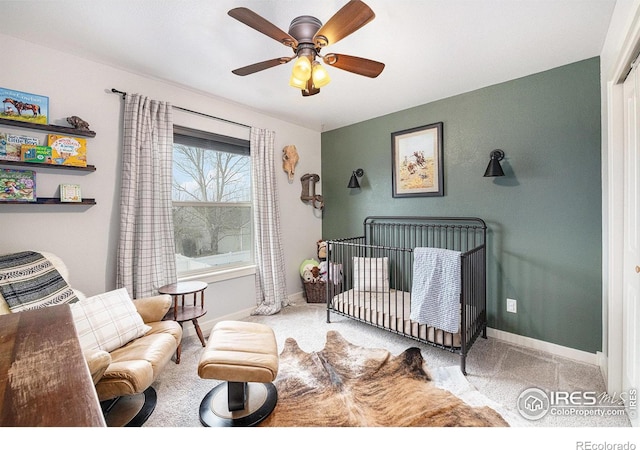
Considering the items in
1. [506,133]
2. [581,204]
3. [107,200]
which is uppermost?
[506,133]

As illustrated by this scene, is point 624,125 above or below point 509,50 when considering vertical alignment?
below

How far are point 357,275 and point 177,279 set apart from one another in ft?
6.04

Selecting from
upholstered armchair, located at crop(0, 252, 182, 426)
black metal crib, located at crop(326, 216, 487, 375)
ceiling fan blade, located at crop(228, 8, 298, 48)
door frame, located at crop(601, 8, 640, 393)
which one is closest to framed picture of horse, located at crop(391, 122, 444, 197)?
black metal crib, located at crop(326, 216, 487, 375)

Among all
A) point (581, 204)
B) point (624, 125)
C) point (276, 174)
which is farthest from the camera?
point (276, 174)

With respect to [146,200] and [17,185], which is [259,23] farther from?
[17,185]

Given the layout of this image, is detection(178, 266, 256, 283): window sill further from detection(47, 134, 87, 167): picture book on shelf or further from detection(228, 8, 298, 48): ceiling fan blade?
detection(228, 8, 298, 48): ceiling fan blade

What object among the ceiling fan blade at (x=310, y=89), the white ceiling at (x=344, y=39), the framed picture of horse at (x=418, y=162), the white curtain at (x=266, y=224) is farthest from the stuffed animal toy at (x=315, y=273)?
the ceiling fan blade at (x=310, y=89)

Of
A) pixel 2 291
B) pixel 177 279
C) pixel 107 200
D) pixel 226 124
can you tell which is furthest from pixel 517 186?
pixel 2 291

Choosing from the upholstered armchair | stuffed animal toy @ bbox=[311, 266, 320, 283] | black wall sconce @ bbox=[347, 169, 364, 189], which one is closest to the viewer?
the upholstered armchair

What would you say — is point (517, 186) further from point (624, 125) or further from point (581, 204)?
point (624, 125)

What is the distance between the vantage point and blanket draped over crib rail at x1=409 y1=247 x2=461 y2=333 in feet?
6.79

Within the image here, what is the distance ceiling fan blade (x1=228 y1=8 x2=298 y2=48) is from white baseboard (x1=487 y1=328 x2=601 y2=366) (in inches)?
114

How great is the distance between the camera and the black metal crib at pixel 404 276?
7.18 ft
